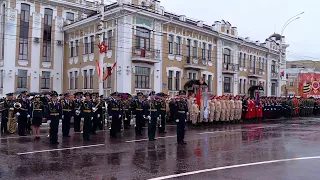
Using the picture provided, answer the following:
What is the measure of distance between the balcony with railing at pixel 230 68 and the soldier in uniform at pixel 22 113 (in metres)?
27.6

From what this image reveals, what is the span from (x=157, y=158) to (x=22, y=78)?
28.0 m

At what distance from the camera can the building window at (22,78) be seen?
3412 cm

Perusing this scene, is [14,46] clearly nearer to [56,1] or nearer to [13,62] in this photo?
[13,62]

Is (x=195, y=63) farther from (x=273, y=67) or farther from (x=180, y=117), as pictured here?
(x=180, y=117)

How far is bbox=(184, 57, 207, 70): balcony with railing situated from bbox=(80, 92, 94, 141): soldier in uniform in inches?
846

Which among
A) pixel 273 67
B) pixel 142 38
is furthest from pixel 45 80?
pixel 273 67

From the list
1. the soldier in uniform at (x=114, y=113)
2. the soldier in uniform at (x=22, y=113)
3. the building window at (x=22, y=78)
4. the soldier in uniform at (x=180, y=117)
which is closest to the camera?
the soldier in uniform at (x=180, y=117)

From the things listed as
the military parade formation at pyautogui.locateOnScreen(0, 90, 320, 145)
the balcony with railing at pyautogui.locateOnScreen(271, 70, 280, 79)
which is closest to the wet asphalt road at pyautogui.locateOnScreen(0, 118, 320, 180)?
the military parade formation at pyautogui.locateOnScreen(0, 90, 320, 145)

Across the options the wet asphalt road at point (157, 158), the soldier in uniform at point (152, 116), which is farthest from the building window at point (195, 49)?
the wet asphalt road at point (157, 158)

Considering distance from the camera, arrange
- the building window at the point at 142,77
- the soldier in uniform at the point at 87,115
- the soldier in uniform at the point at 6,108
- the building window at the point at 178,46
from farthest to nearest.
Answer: the building window at the point at 178,46 → the building window at the point at 142,77 → the soldier in uniform at the point at 6,108 → the soldier in uniform at the point at 87,115

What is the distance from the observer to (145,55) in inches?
1185

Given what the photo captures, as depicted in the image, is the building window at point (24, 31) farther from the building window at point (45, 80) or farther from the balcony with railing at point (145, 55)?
the balcony with railing at point (145, 55)

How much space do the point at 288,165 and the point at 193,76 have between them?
2743cm

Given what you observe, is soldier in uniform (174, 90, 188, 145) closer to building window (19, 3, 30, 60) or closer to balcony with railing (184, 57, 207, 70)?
balcony with railing (184, 57, 207, 70)
